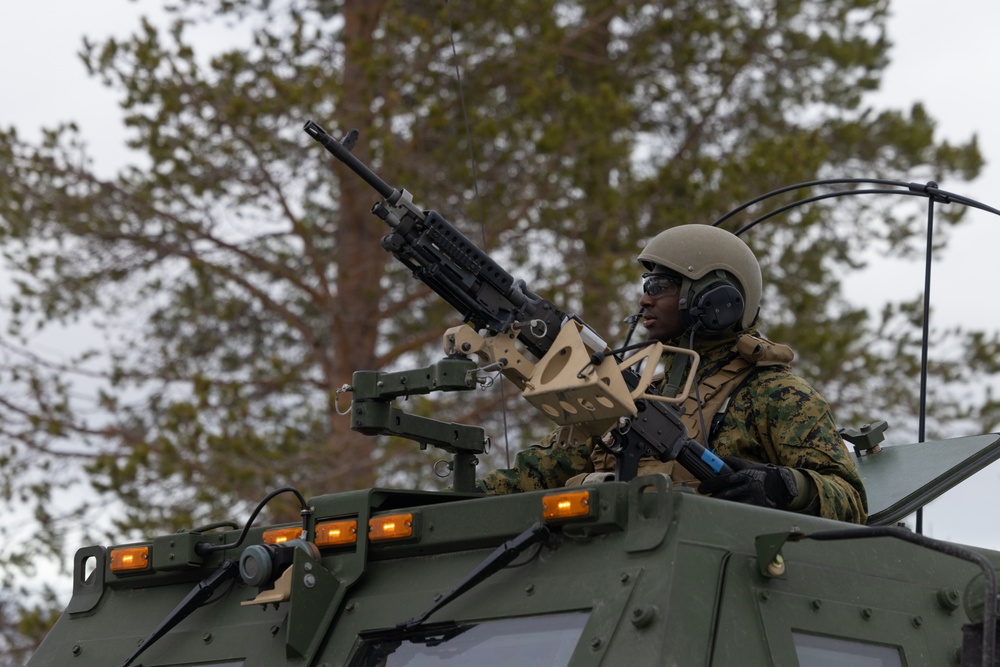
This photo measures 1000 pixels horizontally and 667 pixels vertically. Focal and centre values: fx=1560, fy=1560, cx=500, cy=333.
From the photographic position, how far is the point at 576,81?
55.9 ft

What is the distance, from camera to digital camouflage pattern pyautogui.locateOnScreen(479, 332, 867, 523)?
5.02 m

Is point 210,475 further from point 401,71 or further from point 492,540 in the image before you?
point 492,540

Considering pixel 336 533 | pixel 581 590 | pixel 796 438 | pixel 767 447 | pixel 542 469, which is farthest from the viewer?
pixel 542 469

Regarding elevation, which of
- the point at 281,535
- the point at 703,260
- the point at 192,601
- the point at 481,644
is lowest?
the point at 192,601

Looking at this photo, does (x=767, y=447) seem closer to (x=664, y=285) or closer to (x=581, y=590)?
(x=664, y=285)

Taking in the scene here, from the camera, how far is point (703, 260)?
5762 mm

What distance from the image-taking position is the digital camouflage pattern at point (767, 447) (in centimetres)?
502

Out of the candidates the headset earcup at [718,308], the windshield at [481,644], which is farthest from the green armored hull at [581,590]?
the headset earcup at [718,308]

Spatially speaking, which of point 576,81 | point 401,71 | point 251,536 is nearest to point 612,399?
point 251,536

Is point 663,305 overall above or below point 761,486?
above

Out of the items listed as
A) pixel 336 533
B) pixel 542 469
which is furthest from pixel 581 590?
pixel 542 469

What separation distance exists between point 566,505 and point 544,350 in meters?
1.09

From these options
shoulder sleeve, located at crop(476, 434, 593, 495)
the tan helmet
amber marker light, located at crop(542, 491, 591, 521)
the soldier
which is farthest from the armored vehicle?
the tan helmet

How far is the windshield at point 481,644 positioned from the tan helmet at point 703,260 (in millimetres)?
1907
